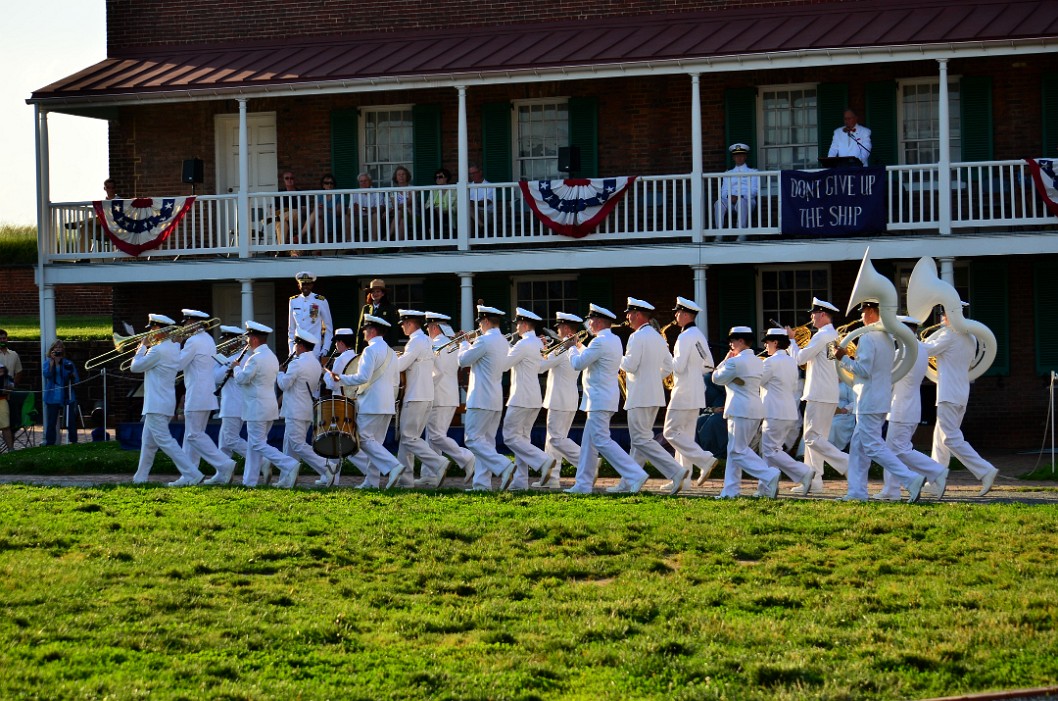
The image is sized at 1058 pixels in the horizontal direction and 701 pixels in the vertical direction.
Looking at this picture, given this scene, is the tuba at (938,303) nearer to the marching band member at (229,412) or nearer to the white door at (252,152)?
the marching band member at (229,412)

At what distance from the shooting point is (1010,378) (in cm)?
2316

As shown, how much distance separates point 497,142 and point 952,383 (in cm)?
1057

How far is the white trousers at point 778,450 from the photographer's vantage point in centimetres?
1616

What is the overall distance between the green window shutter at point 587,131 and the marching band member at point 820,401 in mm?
7758

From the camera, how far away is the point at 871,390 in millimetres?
15484

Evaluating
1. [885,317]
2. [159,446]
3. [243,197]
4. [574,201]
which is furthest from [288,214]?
[885,317]

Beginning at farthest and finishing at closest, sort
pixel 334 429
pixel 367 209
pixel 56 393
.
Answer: pixel 367 209, pixel 56 393, pixel 334 429

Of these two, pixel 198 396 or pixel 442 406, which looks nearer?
pixel 198 396

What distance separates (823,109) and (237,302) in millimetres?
9589

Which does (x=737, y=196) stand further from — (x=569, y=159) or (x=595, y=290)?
(x=595, y=290)

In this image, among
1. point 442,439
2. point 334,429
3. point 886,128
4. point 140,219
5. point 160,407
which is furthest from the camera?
point 140,219

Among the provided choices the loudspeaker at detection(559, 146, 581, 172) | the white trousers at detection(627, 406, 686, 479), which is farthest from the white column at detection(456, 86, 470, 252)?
the white trousers at detection(627, 406, 686, 479)

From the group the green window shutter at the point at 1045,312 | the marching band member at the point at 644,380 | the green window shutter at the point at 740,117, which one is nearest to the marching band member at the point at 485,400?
the marching band member at the point at 644,380

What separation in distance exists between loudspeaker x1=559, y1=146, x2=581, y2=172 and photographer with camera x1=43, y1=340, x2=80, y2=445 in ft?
24.4
